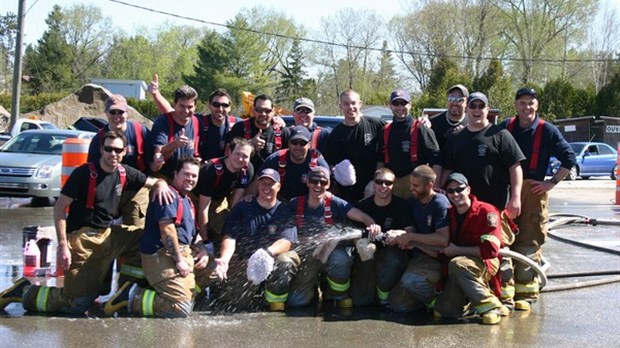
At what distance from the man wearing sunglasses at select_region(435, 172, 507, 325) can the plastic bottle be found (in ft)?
12.8

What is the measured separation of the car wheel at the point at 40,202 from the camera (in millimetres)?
14385

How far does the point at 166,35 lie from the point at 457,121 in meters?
75.9

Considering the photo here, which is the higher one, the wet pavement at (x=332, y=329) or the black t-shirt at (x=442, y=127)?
the black t-shirt at (x=442, y=127)

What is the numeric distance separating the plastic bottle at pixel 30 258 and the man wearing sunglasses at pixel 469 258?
3898mm

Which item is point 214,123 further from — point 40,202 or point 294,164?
point 40,202

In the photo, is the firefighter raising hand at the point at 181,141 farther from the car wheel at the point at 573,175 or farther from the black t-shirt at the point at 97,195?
the car wheel at the point at 573,175

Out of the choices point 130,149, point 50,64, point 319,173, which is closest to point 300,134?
point 319,173

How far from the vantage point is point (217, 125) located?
7422 mm

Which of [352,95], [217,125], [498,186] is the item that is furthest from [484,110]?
[217,125]

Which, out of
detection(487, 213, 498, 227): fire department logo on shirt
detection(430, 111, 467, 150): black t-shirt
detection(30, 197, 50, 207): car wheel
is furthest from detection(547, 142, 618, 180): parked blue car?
detection(487, 213, 498, 227): fire department logo on shirt

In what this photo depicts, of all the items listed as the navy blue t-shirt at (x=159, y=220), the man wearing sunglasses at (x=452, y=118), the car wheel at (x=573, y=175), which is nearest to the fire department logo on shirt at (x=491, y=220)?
the man wearing sunglasses at (x=452, y=118)

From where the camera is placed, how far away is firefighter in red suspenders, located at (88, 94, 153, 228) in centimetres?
659

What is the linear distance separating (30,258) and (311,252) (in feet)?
9.40

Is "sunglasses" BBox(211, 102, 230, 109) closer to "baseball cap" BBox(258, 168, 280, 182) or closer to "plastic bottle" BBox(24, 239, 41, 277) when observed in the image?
"baseball cap" BBox(258, 168, 280, 182)
